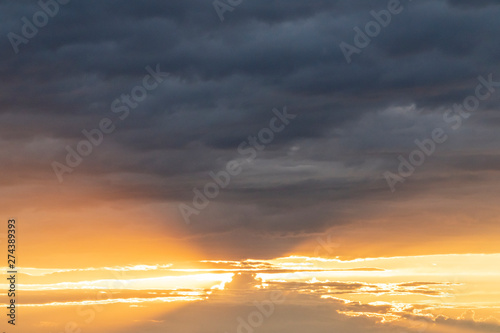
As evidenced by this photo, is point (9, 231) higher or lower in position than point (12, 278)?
higher

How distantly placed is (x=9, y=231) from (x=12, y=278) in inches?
590

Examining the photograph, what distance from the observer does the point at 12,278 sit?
93000mm

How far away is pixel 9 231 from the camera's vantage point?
91.4m
